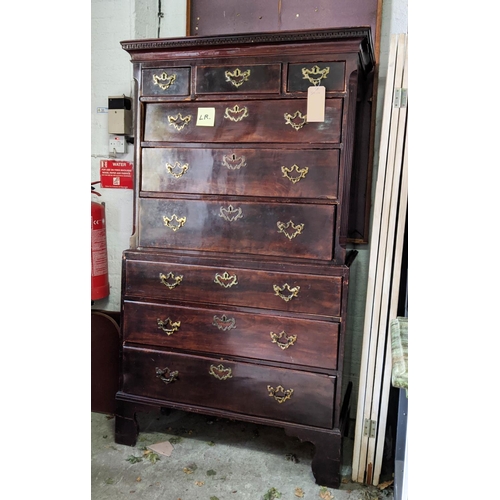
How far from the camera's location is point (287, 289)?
6.75ft

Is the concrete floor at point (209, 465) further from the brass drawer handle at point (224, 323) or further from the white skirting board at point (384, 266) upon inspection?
the brass drawer handle at point (224, 323)

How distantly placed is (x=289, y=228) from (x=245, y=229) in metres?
0.21

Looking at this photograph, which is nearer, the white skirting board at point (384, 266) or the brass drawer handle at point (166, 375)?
the white skirting board at point (384, 266)

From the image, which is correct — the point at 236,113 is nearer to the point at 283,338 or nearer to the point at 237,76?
the point at 237,76

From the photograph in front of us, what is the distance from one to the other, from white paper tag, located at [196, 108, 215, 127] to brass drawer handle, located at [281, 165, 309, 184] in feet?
1.39

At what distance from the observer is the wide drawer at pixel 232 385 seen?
2.07 metres

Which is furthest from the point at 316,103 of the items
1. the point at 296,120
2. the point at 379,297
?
the point at 379,297

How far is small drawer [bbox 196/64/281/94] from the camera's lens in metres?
2.02

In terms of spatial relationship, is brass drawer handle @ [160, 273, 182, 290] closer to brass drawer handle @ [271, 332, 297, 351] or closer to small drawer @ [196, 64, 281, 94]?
brass drawer handle @ [271, 332, 297, 351]

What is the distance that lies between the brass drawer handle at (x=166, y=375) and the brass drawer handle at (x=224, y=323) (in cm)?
35

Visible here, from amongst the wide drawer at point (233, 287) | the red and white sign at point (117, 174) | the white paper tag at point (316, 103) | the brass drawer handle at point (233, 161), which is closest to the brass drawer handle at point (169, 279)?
the wide drawer at point (233, 287)
